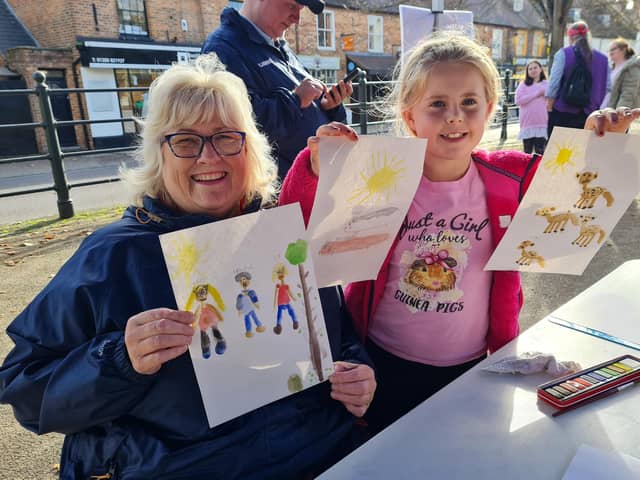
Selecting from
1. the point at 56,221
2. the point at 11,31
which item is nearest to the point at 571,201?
the point at 56,221

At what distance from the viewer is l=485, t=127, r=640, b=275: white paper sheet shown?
52.3 inches

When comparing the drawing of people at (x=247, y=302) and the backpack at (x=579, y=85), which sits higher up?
the backpack at (x=579, y=85)

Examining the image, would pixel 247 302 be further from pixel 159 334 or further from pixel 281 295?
pixel 159 334

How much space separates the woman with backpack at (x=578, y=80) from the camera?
519cm

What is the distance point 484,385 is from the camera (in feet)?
3.81

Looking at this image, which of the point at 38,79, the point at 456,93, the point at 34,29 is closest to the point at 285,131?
the point at 456,93

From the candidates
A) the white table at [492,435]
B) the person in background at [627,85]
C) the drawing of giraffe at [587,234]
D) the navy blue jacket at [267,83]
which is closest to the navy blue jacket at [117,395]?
the white table at [492,435]

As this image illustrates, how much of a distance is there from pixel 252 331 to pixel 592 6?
22.4 meters

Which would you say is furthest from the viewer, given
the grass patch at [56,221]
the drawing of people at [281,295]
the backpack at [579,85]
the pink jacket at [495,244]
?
the backpack at [579,85]

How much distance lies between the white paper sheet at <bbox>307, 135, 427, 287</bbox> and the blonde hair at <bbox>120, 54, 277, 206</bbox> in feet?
1.11

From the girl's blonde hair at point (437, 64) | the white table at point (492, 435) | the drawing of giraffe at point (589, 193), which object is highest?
the girl's blonde hair at point (437, 64)

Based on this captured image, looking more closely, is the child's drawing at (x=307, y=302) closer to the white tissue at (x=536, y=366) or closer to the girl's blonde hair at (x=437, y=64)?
the white tissue at (x=536, y=366)

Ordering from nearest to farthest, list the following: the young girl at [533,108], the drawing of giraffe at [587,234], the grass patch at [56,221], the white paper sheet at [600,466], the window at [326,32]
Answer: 1. the white paper sheet at [600,466]
2. the drawing of giraffe at [587,234]
3. the grass patch at [56,221]
4. the young girl at [533,108]
5. the window at [326,32]

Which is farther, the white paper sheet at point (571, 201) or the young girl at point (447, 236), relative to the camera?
the young girl at point (447, 236)
